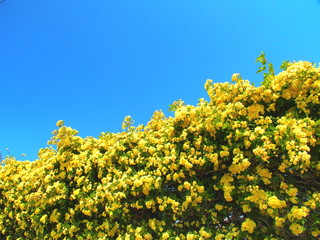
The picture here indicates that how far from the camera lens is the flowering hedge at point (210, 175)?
331 centimetres

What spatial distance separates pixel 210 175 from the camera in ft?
13.3

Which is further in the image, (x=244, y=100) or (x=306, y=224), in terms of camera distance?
(x=244, y=100)

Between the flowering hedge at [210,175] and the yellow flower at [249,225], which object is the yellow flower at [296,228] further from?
the yellow flower at [249,225]

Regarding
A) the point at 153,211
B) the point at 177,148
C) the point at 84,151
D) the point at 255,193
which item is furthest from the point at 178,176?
the point at 84,151

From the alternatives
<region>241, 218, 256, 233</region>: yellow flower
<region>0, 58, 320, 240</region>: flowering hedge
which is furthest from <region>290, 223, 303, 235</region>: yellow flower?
<region>241, 218, 256, 233</region>: yellow flower

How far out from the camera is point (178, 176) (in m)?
3.80

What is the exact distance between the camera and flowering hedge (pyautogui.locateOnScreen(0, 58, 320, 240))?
3312 millimetres

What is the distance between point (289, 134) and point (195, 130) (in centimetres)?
133

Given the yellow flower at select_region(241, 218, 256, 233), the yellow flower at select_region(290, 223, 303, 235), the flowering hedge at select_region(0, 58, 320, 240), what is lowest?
the yellow flower at select_region(290, 223, 303, 235)

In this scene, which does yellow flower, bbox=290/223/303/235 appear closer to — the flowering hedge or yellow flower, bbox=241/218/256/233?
the flowering hedge

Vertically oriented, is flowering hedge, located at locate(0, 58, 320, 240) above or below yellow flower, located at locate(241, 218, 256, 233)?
above

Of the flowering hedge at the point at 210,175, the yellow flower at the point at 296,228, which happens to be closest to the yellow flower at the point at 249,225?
the flowering hedge at the point at 210,175

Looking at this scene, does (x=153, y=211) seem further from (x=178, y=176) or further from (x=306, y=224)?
(x=306, y=224)

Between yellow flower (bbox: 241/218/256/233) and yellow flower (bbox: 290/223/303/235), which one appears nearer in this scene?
yellow flower (bbox: 290/223/303/235)
